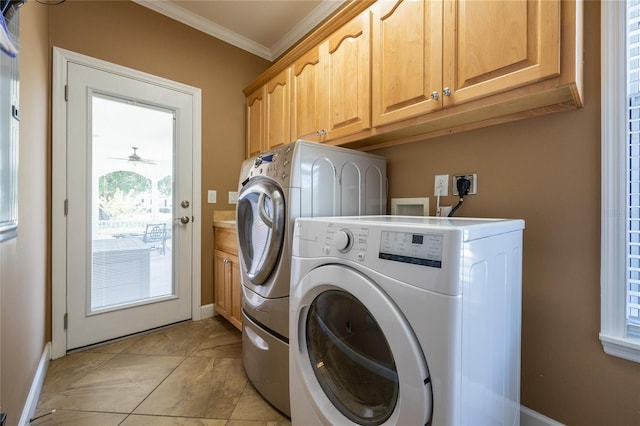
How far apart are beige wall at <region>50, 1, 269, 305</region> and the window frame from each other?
2478mm

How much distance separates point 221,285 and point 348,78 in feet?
6.21

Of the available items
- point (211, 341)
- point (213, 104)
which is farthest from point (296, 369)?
point (213, 104)

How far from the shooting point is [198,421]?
4.16 feet

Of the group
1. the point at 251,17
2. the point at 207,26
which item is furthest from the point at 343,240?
the point at 207,26

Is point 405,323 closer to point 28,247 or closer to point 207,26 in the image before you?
point 28,247

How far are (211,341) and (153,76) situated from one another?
2.13 metres

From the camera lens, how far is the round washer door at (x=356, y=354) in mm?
700

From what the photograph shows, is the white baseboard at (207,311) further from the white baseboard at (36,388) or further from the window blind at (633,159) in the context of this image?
the window blind at (633,159)

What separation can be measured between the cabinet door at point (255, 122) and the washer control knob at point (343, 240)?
1.73 m

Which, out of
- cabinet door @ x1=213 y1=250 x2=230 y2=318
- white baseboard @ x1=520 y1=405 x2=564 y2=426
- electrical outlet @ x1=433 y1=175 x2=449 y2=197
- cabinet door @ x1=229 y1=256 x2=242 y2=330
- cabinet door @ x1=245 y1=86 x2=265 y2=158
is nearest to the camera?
white baseboard @ x1=520 y1=405 x2=564 y2=426

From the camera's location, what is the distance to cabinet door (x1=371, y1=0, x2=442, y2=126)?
3.89 feet

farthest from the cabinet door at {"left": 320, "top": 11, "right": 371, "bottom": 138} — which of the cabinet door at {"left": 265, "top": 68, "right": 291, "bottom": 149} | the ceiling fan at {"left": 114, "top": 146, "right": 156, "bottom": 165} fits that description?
the ceiling fan at {"left": 114, "top": 146, "right": 156, "bottom": 165}

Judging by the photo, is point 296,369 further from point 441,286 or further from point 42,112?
point 42,112

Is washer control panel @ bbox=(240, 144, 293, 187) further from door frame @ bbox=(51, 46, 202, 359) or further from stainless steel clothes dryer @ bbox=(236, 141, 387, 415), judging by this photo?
door frame @ bbox=(51, 46, 202, 359)
